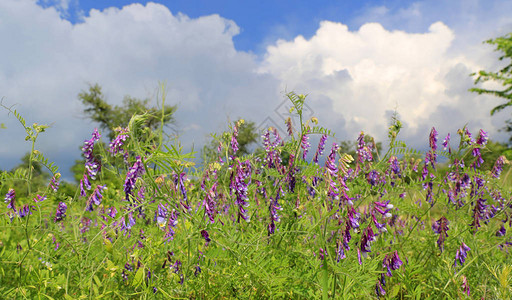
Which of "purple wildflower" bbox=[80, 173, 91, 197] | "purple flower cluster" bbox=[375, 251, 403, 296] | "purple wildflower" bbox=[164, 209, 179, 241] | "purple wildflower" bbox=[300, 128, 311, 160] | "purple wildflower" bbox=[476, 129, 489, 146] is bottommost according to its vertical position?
"purple flower cluster" bbox=[375, 251, 403, 296]

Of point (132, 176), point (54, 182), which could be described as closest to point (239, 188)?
point (132, 176)

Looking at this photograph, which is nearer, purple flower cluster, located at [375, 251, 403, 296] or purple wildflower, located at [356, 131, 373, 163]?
purple flower cluster, located at [375, 251, 403, 296]

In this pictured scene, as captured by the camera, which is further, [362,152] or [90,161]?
[362,152]

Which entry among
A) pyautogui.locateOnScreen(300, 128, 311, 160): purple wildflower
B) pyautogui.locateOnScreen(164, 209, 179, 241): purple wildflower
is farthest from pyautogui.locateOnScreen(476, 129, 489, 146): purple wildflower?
pyautogui.locateOnScreen(164, 209, 179, 241): purple wildflower

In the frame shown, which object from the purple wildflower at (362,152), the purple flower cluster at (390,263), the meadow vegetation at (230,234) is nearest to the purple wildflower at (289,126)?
the meadow vegetation at (230,234)

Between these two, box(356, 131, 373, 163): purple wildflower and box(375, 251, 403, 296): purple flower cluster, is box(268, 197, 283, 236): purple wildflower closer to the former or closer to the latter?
box(375, 251, 403, 296): purple flower cluster

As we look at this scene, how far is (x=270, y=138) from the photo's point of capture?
11.4 ft

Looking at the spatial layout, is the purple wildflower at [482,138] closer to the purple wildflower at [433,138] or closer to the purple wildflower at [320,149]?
the purple wildflower at [433,138]

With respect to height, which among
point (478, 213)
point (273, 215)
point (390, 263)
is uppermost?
point (478, 213)

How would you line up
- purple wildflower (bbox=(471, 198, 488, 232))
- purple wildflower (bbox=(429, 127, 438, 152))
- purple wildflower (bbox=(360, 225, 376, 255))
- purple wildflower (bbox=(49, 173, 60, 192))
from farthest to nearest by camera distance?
purple wildflower (bbox=(429, 127, 438, 152))
purple wildflower (bbox=(471, 198, 488, 232))
purple wildflower (bbox=(49, 173, 60, 192))
purple wildflower (bbox=(360, 225, 376, 255))

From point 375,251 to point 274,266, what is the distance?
946 mm

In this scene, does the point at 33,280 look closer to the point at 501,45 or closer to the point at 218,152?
the point at 218,152

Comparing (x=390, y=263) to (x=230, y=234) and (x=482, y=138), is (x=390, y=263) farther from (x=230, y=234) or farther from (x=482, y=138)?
(x=482, y=138)

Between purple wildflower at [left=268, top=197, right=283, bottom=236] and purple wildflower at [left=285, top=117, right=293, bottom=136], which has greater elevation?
purple wildflower at [left=285, top=117, right=293, bottom=136]
